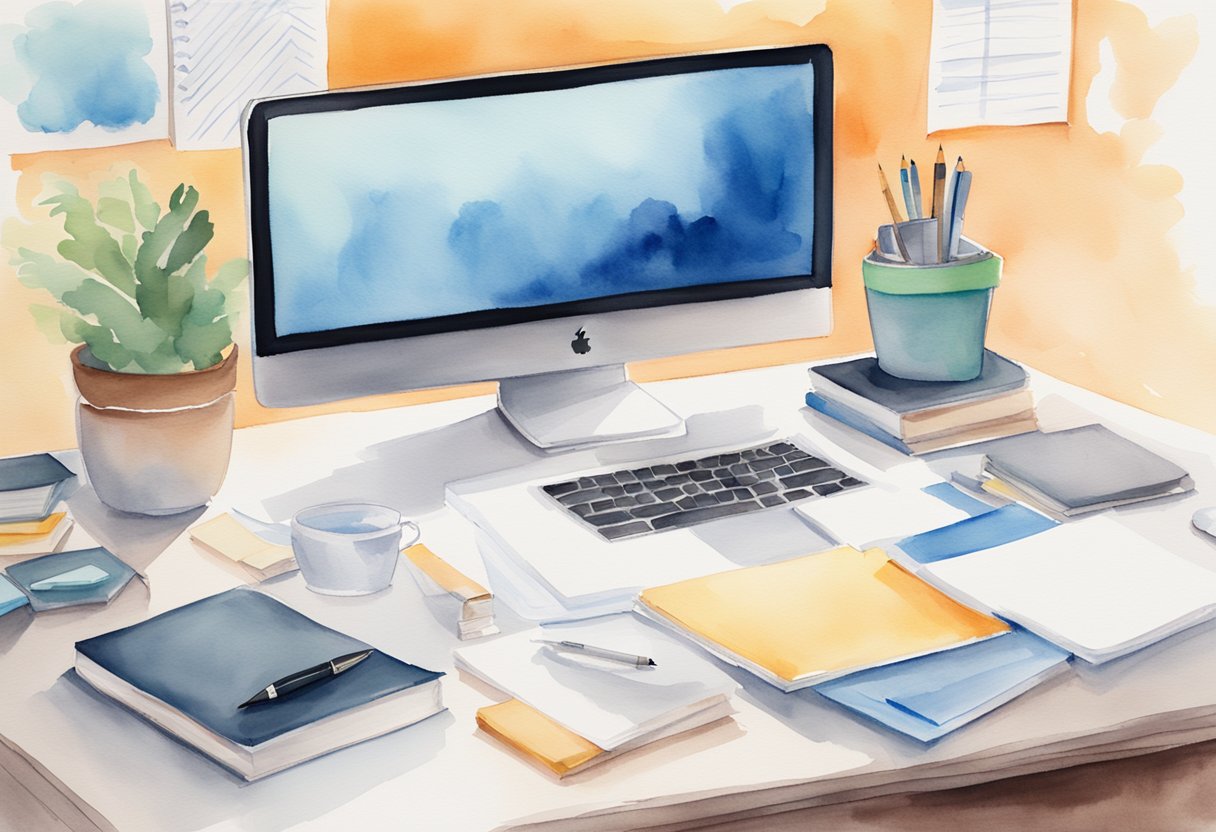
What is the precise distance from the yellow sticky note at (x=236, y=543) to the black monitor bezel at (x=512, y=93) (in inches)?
6.9

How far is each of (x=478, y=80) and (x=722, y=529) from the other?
503 mm

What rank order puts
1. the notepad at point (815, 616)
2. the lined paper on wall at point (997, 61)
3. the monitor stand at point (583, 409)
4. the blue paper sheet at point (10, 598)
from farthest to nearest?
the lined paper on wall at point (997, 61), the monitor stand at point (583, 409), the blue paper sheet at point (10, 598), the notepad at point (815, 616)

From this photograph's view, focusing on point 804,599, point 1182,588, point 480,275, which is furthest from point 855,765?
point 480,275

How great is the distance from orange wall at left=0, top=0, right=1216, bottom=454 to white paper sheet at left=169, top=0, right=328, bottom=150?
2 centimetres

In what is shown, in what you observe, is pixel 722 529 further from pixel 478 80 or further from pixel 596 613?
pixel 478 80

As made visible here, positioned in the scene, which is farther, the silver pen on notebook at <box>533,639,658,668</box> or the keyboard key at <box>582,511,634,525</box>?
the keyboard key at <box>582,511,634,525</box>

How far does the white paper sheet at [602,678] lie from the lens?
100 cm

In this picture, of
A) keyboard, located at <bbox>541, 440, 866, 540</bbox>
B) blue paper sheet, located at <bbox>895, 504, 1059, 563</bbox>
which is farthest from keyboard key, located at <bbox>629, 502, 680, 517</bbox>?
A: blue paper sheet, located at <bbox>895, 504, 1059, 563</bbox>

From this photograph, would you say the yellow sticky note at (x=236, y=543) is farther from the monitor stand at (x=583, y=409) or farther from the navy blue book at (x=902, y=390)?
the navy blue book at (x=902, y=390)

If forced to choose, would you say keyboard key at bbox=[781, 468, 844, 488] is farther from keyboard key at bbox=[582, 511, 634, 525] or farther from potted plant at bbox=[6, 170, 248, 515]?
potted plant at bbox=[6, 170, 248, 515]

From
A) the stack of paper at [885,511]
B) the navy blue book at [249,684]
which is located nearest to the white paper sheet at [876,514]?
the stack of paper at [885,511]

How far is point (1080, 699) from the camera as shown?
1055 millimetres

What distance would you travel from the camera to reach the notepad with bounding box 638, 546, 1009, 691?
3.49 ft

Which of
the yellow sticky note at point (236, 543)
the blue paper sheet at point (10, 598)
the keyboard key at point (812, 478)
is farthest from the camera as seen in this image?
the keyboard key at point (812, 478)
